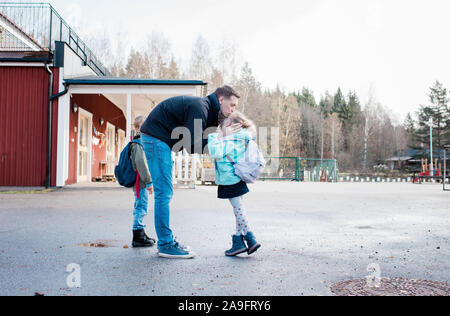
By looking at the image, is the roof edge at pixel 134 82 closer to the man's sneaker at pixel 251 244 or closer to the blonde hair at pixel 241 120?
the blonde hair at pixel 241 120

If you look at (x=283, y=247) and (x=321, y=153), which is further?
(x=321, y=153)

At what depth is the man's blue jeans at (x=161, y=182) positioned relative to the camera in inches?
134

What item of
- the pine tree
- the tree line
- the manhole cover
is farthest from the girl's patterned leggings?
the pine tree

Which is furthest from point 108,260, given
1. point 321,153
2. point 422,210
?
point 321,153

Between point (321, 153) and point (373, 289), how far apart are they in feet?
179

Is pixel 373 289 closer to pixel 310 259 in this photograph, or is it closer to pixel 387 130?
pixel 310 259

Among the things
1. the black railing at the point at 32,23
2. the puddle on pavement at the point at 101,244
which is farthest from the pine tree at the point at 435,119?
the puddle on pavement at the point at 101,244

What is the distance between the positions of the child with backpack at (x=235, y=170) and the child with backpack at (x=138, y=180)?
927 millimetres

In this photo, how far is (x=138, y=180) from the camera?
4160 millimetres

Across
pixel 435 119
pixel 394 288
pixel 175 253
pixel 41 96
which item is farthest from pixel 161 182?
pixel 435 119

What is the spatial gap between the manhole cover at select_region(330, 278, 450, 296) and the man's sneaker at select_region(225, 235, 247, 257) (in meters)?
1.07

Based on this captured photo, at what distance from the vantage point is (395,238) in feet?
14.8

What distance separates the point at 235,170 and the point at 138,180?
122cm

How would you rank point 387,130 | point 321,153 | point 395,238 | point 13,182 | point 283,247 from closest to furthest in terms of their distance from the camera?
point 283,247 → point 395,238 → point 13,182 → point 321,153 → point 387,130
